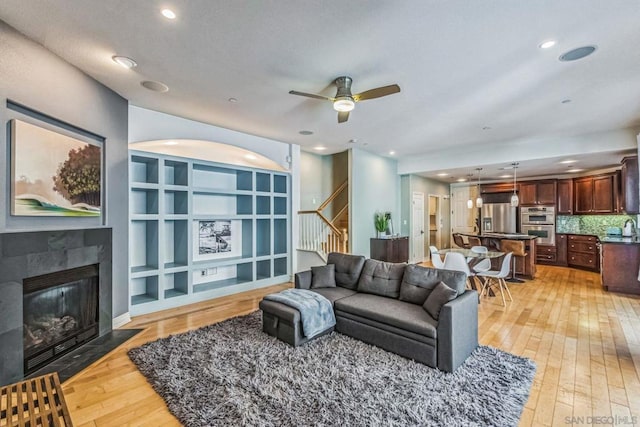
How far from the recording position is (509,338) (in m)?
3.50

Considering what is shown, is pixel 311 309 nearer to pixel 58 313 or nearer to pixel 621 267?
pixel 58 313

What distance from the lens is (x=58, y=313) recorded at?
3092mm

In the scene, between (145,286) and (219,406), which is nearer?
(219,406)

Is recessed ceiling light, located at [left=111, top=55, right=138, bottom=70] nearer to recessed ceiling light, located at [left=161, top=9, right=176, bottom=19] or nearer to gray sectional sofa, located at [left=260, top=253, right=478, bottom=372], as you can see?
recessed ceiling light, located at [left=161, top=9, right=176, bottom=19]

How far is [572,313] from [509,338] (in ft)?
5.69

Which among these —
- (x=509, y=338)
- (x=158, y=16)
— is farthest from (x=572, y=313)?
(x=158, y=16)

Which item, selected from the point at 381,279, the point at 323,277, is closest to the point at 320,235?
Answer: the point at 323,277

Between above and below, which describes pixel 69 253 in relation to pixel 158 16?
below

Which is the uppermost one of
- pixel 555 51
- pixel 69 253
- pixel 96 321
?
pixel 555 51

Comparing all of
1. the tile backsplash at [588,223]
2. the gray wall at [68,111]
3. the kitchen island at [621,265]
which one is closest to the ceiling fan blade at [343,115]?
the gray wall at [68,111]

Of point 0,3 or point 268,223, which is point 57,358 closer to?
point 0,3

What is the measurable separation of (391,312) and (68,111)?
4.02 metres

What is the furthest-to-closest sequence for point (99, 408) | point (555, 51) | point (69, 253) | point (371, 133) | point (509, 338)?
point (371, 133)
point (509, 338)
point (69, 253)
point (555, 51)
point (99, 408)

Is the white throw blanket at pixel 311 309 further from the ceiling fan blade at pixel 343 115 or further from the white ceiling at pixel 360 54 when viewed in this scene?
the white ceiling at pixel 360 54
